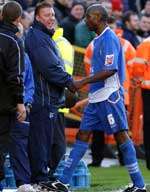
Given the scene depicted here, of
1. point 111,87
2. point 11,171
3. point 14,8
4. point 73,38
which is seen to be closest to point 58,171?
point 11,171

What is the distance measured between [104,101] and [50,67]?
0.71 m

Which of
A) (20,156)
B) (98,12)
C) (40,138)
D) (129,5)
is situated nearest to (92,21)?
(98,12)

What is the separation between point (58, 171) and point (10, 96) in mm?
2190

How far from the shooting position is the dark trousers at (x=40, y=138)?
34.0ft

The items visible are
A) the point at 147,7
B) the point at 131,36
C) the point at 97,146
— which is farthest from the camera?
the point at 147,7

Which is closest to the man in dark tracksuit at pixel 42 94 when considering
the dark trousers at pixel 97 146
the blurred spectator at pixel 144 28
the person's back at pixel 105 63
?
the person's back at pixel 105 63

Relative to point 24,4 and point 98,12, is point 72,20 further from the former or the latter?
point 98,12

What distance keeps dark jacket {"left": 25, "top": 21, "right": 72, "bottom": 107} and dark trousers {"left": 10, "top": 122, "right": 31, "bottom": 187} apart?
420 millimetres

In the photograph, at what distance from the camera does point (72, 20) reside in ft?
57.0

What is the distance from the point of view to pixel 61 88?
1050 cm

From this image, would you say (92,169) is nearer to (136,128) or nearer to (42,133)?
(136,128)

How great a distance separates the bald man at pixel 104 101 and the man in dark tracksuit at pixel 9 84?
1024mm

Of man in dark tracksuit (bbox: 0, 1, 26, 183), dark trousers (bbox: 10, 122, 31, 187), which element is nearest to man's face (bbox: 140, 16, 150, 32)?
dark trousers (bbox: 10, 122, 31, 187)

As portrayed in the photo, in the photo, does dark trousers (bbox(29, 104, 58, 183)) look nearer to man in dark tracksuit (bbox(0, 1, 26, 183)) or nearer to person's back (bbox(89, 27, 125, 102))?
person's back (bbox(89, 27, 125, 102))
